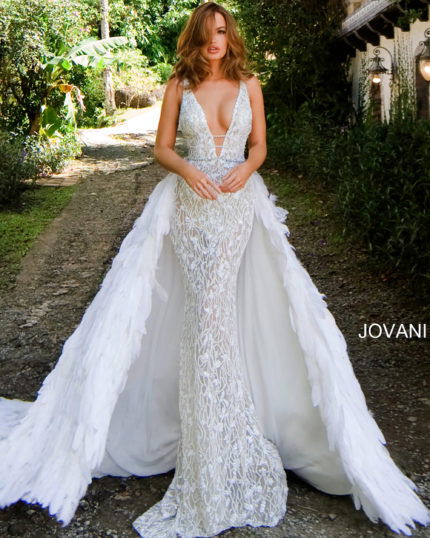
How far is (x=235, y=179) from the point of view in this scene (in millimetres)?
3094

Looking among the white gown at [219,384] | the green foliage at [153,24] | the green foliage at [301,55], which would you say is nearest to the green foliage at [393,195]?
the white gown at [219,384]

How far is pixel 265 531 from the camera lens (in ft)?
10.0

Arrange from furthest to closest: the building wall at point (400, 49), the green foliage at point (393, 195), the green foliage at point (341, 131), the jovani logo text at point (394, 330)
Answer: the building wall at point (400, 49)
the green foliage at point (341, 131)
the green foliage at point (393, 195)
the jovani logo text at point (394, 330)

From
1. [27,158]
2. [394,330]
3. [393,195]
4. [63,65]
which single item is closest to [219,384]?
[394,330]

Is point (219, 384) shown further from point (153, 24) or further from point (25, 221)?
point (153, 24)

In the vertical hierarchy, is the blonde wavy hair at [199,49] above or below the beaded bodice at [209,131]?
above

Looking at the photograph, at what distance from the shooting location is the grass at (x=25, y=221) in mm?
8047

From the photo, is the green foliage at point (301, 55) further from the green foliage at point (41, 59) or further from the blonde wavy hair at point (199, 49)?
the blonde wavy hair at point (199, 49)

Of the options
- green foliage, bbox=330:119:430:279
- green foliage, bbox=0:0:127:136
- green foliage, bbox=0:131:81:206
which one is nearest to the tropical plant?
green foliage, bbox=0:0:127:136

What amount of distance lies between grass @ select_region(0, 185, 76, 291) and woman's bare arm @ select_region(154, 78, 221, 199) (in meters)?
4.42

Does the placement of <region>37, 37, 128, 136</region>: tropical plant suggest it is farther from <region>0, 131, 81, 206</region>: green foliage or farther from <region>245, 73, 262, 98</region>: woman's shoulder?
<region>245, 73, 262, 98</region>: woman's shoulder

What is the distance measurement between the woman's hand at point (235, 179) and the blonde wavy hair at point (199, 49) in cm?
42

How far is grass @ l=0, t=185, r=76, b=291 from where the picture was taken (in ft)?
26.4

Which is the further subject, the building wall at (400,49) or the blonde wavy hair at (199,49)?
the building wall at (400,49)
